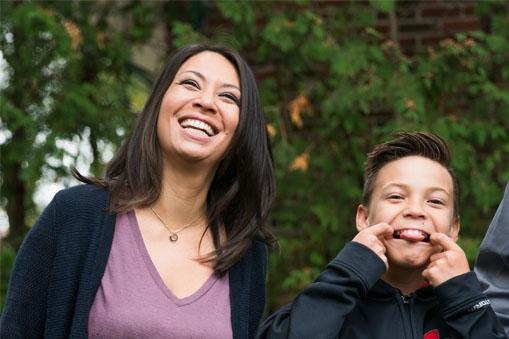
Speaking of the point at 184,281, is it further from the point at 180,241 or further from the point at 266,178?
the point at 266,178

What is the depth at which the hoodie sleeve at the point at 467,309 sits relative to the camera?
8.27 ft

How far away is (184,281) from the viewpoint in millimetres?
2867

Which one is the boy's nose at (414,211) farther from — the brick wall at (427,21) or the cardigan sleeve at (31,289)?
the brick wall at (427,21)

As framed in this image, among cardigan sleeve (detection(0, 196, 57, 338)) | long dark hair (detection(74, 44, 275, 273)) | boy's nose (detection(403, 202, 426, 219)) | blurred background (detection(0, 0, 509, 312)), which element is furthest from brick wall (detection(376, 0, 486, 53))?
cardigan sleeve (detection(0, 196, 57, 338))

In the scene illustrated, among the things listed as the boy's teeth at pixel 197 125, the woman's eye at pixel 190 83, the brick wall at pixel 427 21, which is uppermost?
the brick wall at pixel 427 21

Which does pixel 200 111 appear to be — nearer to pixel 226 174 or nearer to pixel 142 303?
pixel 226 174

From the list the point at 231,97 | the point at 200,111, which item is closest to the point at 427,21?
the point at 231,97

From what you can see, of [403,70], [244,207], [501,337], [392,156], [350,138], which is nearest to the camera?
[501,337]

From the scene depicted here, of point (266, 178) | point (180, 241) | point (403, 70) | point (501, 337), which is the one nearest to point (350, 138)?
point (403, 70)

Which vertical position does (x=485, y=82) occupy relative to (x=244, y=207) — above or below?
above

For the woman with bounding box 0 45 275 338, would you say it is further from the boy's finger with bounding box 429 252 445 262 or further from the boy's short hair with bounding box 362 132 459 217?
the boy's finger with bounding box 429 252 445 262

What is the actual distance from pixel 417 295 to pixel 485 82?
99.5 inches

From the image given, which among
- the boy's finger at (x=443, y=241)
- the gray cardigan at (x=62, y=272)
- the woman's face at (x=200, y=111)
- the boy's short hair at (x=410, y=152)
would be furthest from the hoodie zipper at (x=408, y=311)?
the woman's face at (x=200, y=111)

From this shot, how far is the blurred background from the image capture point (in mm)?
4941
